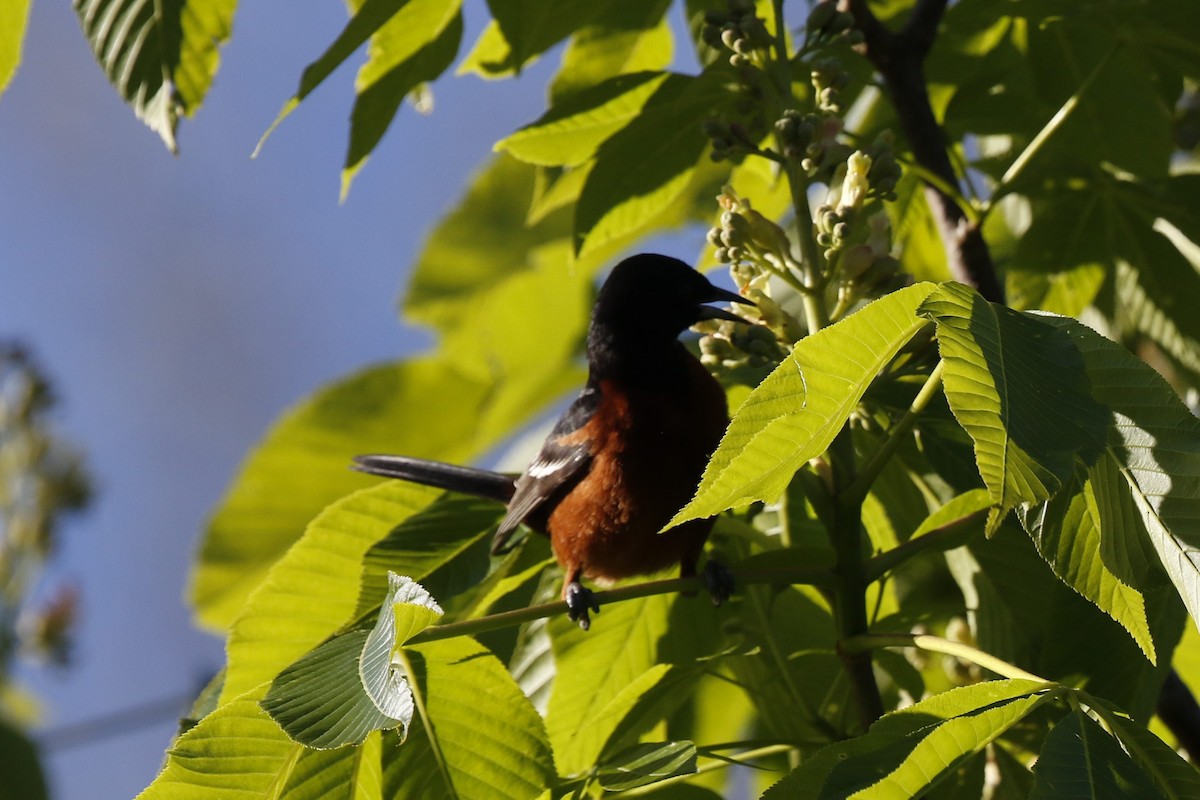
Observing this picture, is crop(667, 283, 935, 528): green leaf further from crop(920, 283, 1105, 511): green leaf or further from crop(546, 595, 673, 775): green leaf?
crop(546, 595, 673, 775): green leaf

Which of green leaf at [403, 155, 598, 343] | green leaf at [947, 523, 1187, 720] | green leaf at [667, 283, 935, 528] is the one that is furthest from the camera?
green leaf at [403, 155, 598, 343]

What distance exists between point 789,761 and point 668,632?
0.36 metres

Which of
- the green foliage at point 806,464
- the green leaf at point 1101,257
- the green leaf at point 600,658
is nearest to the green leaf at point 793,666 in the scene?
the green foliage at point 806,464

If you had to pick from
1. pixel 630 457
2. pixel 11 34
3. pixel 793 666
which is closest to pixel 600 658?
pixel 793 666

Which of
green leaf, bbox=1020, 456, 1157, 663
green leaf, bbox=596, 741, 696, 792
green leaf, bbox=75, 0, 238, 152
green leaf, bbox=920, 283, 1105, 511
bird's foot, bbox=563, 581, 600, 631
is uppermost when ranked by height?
green leaf, bbox=75, 0, 238, 152

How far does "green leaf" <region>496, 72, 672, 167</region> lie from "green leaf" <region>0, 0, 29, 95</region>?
771mm

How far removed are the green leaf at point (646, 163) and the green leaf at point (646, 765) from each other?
856mm

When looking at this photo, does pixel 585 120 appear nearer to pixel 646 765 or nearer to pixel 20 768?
pixel 646 765

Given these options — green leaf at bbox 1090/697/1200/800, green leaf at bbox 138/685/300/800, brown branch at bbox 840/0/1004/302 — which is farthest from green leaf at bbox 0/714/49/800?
Result: brown branch at bbox 840/0/1004/302

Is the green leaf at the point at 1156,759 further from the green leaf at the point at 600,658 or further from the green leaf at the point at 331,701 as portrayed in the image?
the green leaf at the point at 600,658

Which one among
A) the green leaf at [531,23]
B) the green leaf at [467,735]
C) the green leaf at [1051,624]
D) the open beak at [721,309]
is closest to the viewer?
the green leaf at [467,735]

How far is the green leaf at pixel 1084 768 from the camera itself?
1.09m

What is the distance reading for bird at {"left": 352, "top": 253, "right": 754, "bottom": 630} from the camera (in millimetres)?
2189

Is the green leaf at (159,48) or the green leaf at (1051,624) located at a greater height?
the green leaf at (159,48)
